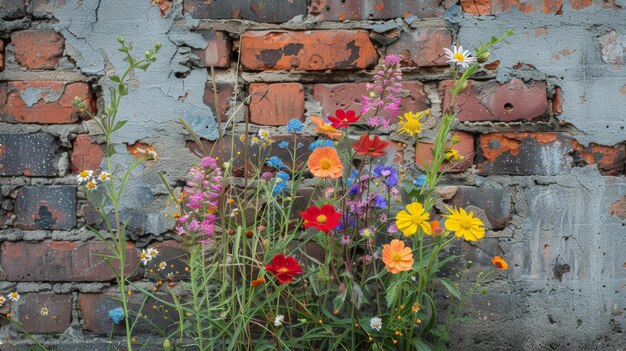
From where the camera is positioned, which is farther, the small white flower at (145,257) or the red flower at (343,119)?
the small white flower at (145,257)

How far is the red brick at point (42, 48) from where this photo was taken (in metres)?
1.77

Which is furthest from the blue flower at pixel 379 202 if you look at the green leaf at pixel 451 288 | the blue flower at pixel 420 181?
the green leaf at pixel 451 288

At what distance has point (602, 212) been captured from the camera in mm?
1712

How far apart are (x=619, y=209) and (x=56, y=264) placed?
1407 millimetres

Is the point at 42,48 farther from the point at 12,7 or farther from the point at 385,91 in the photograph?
the point at 385,91

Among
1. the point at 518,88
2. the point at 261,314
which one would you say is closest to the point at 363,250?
the point at 261,314

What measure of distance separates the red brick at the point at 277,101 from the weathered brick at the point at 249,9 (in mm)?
167

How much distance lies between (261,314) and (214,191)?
1.01 feet

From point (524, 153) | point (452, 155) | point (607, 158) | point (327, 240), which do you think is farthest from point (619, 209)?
point (327, 240)

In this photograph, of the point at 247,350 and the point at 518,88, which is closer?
the point at 247,350

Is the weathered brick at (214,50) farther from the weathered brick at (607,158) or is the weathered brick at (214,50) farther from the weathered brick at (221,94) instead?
the weathered brick at (607,158)

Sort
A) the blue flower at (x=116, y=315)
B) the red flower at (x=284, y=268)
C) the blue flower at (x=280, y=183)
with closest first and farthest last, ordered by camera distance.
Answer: the red flower at (x=284, y=268)
the blue flower at (x=280, y=183)
the blue flower at (x=116, y=315)

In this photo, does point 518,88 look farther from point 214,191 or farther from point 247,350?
point 247,350

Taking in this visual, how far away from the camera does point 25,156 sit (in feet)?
5.79
